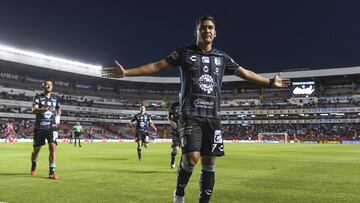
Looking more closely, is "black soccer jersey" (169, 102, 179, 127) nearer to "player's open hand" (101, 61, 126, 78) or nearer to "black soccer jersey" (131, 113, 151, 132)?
"black soccer jersey" (131, 113, 151, 132)

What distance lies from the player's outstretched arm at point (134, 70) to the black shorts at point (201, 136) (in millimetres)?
798

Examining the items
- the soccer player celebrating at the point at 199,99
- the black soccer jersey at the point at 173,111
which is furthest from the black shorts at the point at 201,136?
the black soccer jersey at the point at 173,111

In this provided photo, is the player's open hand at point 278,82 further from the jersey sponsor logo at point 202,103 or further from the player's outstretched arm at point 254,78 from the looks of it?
the jersey sponsor logo at point 202,103

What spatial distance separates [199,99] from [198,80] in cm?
28

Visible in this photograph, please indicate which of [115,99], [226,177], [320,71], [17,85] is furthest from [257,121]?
[226,177]

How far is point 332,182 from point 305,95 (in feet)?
268

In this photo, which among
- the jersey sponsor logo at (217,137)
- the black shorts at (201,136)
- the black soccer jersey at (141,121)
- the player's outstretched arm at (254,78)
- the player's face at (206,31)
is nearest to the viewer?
the black shorts at (201,136)

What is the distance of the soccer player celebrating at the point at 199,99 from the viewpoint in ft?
17.4

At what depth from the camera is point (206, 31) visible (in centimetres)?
550

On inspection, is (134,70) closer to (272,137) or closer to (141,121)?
(141,121)

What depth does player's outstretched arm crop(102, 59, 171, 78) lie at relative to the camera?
532 cm

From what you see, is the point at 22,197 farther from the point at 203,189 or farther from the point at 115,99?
the point at 115,99

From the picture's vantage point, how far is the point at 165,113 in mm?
102000

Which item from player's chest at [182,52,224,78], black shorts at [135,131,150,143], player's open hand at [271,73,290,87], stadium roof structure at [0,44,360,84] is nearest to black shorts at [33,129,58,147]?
player's chest at [182,52,224,78]
